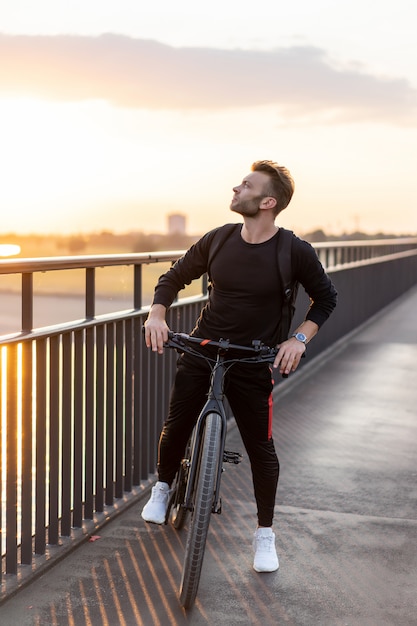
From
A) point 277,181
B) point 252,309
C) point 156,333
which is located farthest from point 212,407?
point 277,181

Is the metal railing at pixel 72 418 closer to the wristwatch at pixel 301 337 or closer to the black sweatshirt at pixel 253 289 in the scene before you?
the black sweatshirt at pixel 253 289

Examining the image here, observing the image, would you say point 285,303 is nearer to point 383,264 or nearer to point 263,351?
point 263,351

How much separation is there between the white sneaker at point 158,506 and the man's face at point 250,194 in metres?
1.40

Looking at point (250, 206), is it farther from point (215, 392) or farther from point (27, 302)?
point (27, 302)

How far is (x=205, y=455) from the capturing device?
4332mm

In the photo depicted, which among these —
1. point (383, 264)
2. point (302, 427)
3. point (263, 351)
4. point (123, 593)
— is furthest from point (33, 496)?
point (383, 264)

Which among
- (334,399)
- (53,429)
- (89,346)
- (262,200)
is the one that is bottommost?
(334,399)

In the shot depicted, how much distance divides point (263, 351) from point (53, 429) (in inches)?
45.9

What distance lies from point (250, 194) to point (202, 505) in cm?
134

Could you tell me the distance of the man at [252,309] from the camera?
15.2ft

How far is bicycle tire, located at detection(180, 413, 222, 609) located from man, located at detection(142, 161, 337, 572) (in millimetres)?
416

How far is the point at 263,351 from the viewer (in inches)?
173

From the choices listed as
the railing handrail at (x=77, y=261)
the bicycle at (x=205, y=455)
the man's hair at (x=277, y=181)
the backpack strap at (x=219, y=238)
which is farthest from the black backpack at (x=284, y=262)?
the railing handrail at (x=77, y=261)

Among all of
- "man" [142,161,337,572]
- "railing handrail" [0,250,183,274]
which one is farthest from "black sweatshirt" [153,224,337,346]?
"railing handrail" [0,250,183,274]
